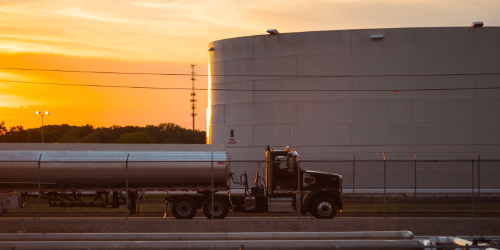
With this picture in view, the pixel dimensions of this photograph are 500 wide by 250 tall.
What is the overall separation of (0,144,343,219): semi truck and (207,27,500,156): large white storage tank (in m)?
14.7

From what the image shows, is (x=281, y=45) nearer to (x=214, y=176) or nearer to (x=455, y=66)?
(x=455, y=66)

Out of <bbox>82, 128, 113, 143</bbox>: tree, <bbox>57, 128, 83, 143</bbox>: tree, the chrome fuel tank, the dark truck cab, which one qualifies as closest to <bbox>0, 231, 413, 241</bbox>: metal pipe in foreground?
the dark truck cab

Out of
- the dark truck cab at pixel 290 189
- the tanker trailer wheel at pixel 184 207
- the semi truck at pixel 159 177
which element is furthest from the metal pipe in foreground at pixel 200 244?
the tanker trailer wheel at pixel 184 207

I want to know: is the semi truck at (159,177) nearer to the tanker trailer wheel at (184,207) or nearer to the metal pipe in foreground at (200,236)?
the tanker trailer wheel at (184,207)

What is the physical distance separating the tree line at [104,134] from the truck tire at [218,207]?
7169cm

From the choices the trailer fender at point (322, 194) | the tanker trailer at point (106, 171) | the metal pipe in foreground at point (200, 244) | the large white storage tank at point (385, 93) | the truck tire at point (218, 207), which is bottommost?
the truck tire at point (218, 207)

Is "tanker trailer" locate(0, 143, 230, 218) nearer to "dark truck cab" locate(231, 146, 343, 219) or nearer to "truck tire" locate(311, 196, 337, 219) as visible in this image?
"dark truck cab" locate(231, 146, 343, 219)

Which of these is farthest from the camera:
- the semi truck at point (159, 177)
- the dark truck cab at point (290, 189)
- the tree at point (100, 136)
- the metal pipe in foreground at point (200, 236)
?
the tree at point (100, 136)

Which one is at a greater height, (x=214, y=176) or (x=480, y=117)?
(x=480, y=117)

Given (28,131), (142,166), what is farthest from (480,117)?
(28,131)

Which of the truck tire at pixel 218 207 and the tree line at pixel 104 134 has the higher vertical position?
the tree line at pixel 104 134

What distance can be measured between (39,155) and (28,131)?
79.4 m

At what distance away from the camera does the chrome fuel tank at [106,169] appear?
19.6m

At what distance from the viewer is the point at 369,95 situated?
3375 centimetres
